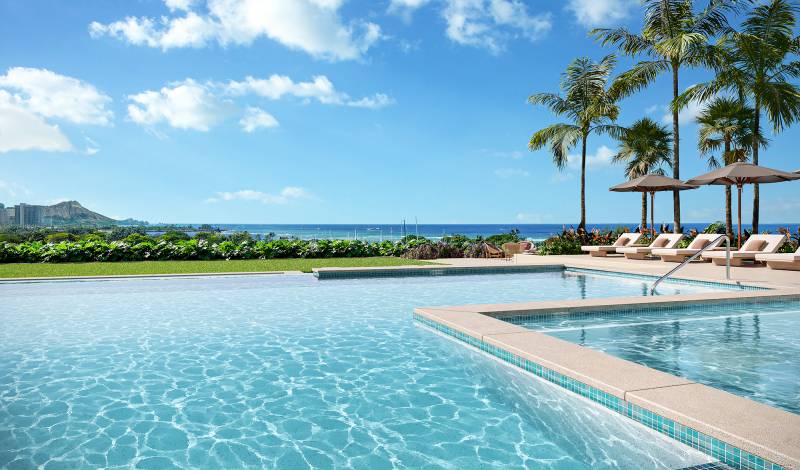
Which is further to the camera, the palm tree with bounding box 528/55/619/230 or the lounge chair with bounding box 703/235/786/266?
the palm tree with bounding box 528/55/619/230

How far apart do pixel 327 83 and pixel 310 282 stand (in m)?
17.7

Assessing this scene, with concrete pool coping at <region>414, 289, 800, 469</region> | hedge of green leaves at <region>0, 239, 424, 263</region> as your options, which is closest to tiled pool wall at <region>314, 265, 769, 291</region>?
hedge of green leaves at <region>0, 239, 424, 263</region>

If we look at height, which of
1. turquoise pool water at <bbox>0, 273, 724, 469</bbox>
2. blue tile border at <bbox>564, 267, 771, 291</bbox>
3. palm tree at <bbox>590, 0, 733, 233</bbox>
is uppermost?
palm tree at <bbox>590, 0, 733, 233</bbox>

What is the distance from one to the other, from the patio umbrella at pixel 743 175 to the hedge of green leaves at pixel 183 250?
32.3 feet

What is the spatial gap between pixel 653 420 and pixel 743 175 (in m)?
13.9

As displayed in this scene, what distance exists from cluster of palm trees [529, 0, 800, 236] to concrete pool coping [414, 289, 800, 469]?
49.8ft

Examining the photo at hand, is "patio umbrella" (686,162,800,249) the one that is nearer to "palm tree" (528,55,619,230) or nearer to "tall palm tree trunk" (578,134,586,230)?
"tall palm tree trunk" (578,134,586,230)

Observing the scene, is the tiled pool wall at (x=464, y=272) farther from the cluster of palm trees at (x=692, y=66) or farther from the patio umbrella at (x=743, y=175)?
the cluster of palm trees at (x=692, y=66)

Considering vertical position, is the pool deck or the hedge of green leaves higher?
the hedge of green leaves

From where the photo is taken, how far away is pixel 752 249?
1454cm

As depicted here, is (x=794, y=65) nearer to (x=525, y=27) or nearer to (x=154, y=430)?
(x=525, y=27)

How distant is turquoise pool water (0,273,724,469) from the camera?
11.2 feet

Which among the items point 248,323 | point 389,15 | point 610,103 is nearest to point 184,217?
point 389,15

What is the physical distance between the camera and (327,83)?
89.6ft
